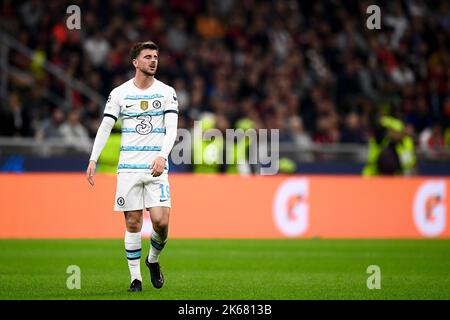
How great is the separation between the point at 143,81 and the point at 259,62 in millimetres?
15954

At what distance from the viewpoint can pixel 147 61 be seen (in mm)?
11203

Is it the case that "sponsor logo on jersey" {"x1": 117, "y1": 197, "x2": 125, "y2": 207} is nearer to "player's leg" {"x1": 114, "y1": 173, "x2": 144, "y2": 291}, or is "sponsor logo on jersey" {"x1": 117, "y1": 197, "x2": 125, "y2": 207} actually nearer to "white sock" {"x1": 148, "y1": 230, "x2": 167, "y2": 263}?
"player's leg" {"x1": 114, "y1": 173, "x2": 144, "y2": 291}

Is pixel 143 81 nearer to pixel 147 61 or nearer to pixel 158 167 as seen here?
pixel 147 61

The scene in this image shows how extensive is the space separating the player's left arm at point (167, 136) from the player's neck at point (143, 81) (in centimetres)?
28

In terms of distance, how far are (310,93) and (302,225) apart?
660 cm

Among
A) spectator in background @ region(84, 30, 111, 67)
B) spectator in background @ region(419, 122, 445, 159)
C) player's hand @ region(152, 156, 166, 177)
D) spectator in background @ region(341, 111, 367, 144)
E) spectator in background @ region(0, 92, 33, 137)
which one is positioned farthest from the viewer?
spectator in background @ region(419, 122, 445, 159)

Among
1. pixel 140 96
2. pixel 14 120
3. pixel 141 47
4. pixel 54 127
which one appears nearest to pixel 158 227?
pixel 140 96

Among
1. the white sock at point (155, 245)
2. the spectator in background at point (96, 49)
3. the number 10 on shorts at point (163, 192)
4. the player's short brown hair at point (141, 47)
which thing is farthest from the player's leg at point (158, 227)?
the spectator in background at point (96, 49)

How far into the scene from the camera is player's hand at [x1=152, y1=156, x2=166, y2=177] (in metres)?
10.9

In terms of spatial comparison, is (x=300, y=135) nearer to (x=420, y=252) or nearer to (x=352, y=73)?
(x=352, y=73)

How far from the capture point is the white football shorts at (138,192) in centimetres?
1120

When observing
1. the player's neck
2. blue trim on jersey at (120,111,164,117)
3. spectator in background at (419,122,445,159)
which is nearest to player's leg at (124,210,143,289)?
blue trim on jersey at (120,111,164,117)

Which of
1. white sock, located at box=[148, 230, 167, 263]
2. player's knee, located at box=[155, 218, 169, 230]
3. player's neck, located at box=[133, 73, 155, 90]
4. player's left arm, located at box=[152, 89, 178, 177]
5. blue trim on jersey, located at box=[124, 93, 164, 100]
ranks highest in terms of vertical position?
player's neck, located at box=[133, 73, 155, 90]
